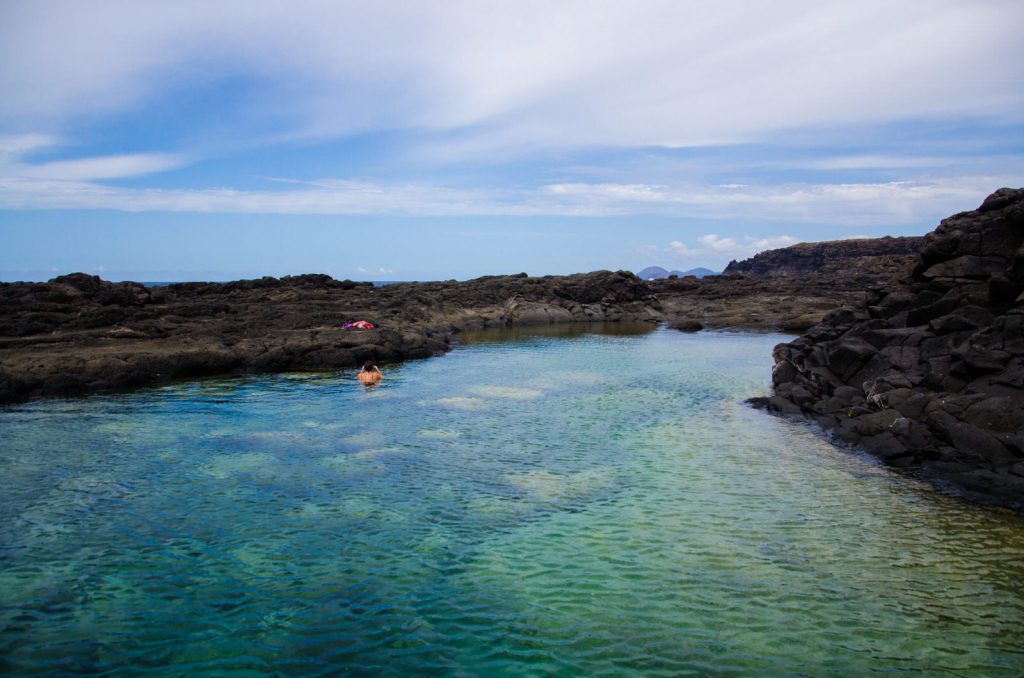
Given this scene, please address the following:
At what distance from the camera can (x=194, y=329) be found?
40188mm

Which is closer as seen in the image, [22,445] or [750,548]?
[750,548]

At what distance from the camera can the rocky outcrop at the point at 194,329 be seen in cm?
3091

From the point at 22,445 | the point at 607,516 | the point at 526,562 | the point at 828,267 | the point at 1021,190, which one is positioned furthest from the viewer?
the point at 828,267

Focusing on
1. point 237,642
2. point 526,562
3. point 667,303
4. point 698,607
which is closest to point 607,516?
point 526,562

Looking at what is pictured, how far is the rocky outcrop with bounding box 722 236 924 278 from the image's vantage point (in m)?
113

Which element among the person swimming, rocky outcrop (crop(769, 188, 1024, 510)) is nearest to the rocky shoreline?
the person swimming

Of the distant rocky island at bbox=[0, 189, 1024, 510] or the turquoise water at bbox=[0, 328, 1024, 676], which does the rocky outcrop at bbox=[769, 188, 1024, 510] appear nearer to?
the distant rocky island at bbox=[0, 189, 1024, 510]

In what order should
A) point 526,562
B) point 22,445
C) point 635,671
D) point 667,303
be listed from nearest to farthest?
1. point 635,671
2. point 526,562
3. point 22,445
4. point 667,303

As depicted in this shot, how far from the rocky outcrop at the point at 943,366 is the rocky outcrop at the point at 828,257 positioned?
85058 mm

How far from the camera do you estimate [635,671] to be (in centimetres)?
916

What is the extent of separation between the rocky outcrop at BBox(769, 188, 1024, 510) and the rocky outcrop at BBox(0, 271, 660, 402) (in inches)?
1043

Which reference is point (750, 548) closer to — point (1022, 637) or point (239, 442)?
point (1022, 637)

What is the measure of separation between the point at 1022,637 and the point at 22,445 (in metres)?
26.3

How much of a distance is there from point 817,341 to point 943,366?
10.5 meters
